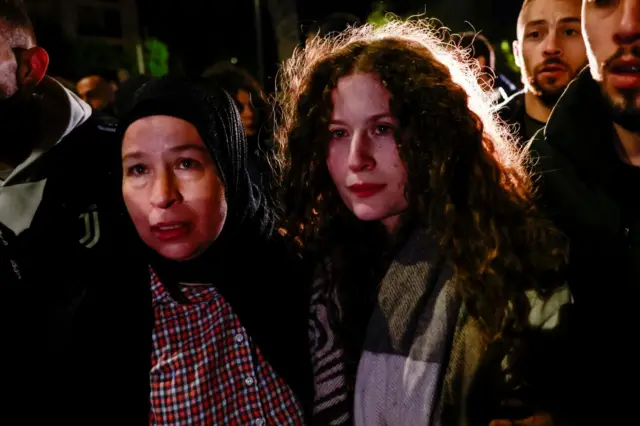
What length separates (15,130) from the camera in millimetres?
2025

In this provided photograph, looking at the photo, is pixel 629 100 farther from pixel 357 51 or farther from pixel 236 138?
pixel 236 138

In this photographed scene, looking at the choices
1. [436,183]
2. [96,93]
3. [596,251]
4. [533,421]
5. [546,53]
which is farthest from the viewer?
[96,93]

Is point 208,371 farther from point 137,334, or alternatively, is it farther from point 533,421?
point 533,421

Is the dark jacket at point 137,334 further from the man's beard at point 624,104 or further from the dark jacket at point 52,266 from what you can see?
the man's beard at point 624,104

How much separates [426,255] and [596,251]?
60 cm

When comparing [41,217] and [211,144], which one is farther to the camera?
[41,217]

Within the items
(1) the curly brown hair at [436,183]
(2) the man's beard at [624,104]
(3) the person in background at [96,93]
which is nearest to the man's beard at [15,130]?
(1) the curly brown hair at [436,183]

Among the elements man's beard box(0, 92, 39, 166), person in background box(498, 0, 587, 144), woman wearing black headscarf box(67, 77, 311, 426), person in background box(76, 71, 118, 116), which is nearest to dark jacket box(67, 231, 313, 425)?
woman wearing black headscarf box(67, 77, 311, 426)

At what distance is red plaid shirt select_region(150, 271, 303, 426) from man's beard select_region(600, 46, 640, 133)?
4.44 ft

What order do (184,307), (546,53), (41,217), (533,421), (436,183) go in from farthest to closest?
(546,53) < (41,217) < (184,307) < (436,183) < (533,421)

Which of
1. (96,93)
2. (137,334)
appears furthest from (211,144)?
(96,93)

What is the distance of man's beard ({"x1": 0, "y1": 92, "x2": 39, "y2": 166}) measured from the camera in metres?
2.02

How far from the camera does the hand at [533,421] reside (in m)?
1.44

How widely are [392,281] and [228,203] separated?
0.55m
